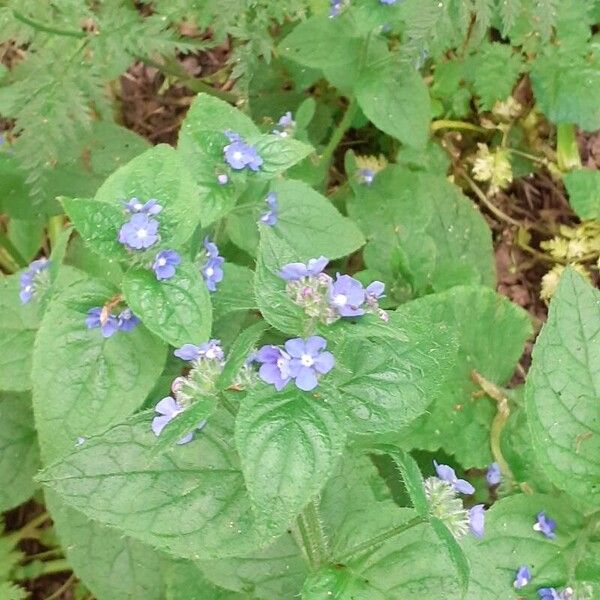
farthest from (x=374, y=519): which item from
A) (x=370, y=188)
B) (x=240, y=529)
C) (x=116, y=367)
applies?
(x=370, y=188)

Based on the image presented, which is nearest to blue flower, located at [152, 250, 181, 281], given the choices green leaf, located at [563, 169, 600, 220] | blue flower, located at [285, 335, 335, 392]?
blue flower, located at [285, 335, 335, 392]

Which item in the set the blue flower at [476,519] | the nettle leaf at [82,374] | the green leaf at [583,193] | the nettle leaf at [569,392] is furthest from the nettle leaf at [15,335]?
the green leaf at [583,193]

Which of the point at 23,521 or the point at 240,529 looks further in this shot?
the point at 23,521

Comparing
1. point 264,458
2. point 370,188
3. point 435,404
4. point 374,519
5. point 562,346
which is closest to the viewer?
point 264,458

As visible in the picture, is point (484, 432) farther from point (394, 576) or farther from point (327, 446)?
point (327, 446)

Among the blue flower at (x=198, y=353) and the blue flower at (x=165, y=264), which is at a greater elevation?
the blue flower at (x=165, y=264)

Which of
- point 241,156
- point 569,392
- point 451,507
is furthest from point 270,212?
point 451,507

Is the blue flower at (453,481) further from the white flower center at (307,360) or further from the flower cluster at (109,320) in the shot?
the flower cluster at (109,320)
